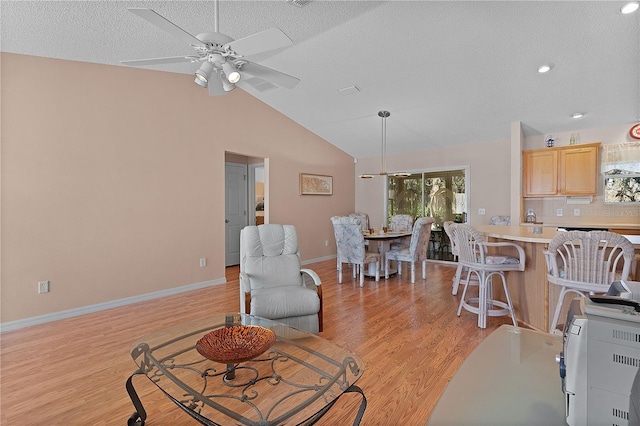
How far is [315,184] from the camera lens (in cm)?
673

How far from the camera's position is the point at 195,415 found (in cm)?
136

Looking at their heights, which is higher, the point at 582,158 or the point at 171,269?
the point at 582,158

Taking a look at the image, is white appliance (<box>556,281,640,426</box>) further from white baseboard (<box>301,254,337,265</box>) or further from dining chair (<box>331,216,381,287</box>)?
white baseboard (<box>301,254,337,265</box>)

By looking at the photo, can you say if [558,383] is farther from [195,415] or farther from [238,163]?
[238,163]

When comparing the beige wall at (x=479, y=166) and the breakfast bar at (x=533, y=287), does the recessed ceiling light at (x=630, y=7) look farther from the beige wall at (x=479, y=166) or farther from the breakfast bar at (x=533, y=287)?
the beige wall at (x=479, y=166)

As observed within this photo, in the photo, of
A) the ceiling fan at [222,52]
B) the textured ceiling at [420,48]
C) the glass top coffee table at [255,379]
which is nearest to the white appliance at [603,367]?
the glass top coffee table at [255,379]

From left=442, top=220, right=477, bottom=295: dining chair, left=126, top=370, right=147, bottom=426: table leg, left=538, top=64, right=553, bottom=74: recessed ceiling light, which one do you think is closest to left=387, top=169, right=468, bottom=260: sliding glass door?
left=442, top=220, right=477, bottom=295: dining chair

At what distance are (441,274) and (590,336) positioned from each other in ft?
16.8

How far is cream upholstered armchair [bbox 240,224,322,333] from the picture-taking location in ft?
8.84

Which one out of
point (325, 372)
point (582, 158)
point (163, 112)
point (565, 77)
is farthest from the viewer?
point (582, 158)

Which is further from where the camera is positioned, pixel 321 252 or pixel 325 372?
pixel 321 252

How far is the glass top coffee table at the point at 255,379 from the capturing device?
1.37 metres

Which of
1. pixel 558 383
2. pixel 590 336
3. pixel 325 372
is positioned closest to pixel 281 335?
pixel 325 372

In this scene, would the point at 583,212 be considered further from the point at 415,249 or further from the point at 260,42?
the point at 260,42
